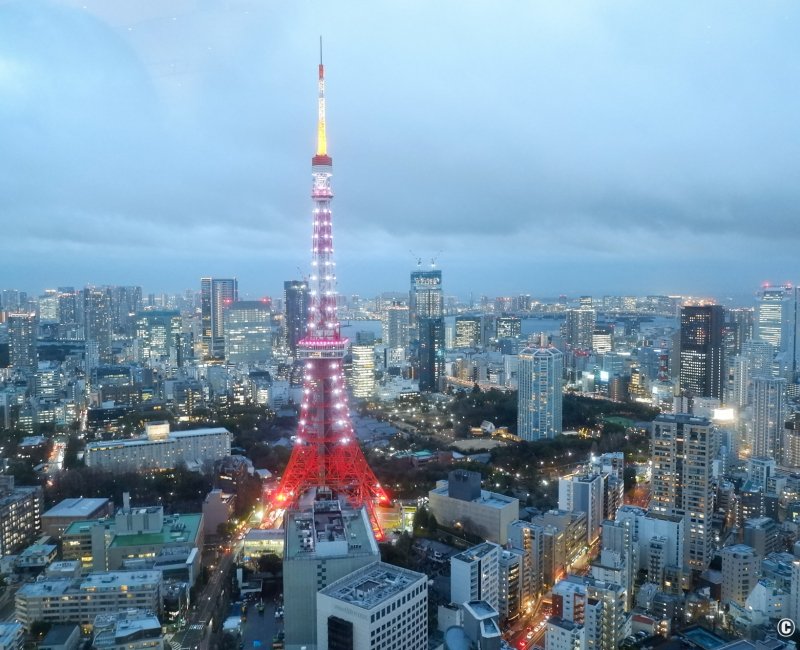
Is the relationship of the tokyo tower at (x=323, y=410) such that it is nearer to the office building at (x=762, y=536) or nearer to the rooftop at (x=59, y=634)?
the rooftop at (x=59, y=634)

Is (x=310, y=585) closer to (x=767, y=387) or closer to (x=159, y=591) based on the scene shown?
(x=159, y=591)

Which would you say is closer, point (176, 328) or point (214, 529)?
point (214, 529)

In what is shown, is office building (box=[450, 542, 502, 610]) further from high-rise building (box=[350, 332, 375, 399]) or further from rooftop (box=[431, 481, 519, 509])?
high-rise building (box=[350, 332, 375, 399])

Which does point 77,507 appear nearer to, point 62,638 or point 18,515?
point 18,515

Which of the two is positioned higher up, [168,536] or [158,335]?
[158,335]

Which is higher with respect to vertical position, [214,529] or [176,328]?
[176,328]

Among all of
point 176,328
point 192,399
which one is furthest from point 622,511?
point 176,328

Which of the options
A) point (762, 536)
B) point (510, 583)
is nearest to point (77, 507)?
point (510, 583)

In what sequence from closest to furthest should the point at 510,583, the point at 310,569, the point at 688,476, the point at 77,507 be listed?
the point at 310,569 → the point at 510,583 → the point at 688,476 → the point at 77,507
